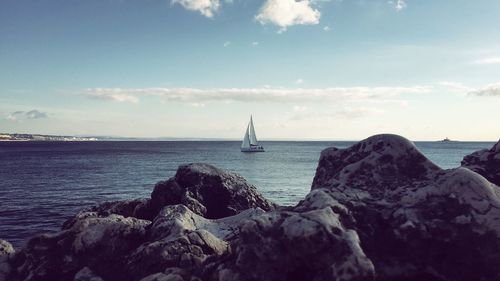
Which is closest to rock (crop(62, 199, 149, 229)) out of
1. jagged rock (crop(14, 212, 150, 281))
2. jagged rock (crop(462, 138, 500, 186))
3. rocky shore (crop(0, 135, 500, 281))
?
rocky shore (crop(0, 135, 500, 281))

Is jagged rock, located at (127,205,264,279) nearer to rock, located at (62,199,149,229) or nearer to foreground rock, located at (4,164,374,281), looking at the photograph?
foreground rock, located at (4,164,374,281)

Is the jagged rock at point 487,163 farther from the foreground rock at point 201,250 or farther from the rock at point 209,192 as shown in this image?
the rock at point 209,192

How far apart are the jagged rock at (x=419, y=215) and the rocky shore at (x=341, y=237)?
16 mm

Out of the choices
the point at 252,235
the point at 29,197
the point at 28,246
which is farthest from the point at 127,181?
the point at 252,235

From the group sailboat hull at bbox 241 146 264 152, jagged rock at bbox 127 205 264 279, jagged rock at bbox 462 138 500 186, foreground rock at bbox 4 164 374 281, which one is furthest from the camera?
sailboat hull at bbox 241 146 264 152

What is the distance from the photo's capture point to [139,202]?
1706 cm

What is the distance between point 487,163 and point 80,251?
30.6 ft

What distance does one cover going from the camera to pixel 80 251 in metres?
9.33

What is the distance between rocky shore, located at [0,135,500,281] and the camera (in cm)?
672

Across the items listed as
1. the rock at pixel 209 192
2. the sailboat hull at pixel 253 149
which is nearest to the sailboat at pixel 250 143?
the sailboat hull at pixel 253 149

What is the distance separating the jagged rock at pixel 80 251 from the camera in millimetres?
9039

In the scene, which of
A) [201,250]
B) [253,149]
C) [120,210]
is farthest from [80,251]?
[253,149]

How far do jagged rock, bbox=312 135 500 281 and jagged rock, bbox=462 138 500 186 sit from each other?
1.87 metres

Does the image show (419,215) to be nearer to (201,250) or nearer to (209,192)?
(201,250)
